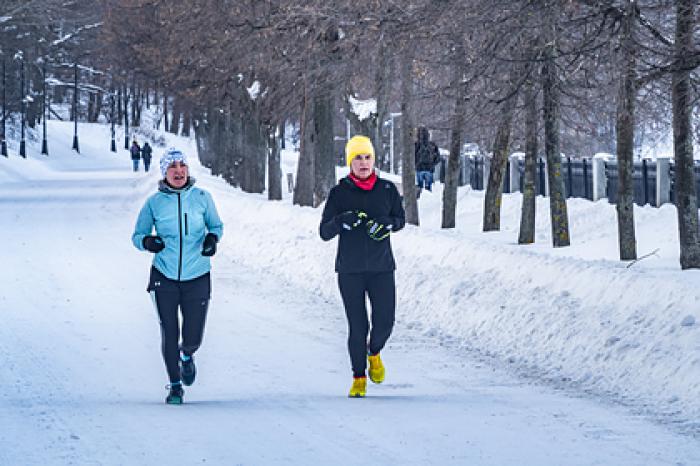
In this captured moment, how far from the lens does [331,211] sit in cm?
917

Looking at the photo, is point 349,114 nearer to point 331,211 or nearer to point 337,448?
point 331,211

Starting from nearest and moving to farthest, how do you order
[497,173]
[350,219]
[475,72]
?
[350,219] → [475,72] → [497,173]

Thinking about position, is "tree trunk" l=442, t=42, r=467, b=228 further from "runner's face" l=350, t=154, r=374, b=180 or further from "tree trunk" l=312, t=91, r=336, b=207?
"runner's face" l=350, t=154, r=374, b=180

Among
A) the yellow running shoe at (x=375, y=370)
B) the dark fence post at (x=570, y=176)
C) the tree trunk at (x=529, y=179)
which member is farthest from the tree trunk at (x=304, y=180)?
the yellow running shoe at (x=375, y=370)

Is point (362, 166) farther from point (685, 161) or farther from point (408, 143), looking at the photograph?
point (408, 143)

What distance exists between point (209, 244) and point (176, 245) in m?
0.22

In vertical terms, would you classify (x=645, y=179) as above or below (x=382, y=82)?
below

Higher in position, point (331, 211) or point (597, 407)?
point (331, 211)

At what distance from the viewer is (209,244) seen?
8844 mm

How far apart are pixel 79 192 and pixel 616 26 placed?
35904mm

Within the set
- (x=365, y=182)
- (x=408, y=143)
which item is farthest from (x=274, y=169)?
(x=365, y=182)

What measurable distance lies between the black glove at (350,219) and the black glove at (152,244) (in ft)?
3.85

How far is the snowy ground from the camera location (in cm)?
743

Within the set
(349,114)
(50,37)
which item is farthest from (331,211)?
(50,37)
